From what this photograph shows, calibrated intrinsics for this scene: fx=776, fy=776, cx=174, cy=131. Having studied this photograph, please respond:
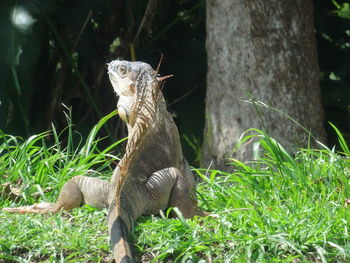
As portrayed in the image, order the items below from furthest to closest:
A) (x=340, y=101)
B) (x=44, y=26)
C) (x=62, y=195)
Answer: (x=340, y=101) < (x=44, y=26) < (x=62, y=195)

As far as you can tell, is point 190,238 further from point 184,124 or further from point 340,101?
point 340,101

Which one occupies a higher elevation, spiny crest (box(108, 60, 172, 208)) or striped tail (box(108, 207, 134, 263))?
spiny crest (box(108, 60, 172, 208))

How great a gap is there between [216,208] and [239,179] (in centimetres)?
24

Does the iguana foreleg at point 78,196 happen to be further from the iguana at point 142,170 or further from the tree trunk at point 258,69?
the tree trunk at point 258,69

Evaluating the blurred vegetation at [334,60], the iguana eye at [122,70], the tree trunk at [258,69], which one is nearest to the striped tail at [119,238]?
the iguana eye at [122,70]

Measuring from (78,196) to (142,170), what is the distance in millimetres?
446

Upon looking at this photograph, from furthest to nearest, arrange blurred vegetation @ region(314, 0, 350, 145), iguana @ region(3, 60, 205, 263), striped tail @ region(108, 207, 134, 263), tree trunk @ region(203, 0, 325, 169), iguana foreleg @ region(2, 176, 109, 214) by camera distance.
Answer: blurred vegetation @ region(314, 0, 350, 145), tree trunk @ region(203, 0, 325, 169), iguana foreleg @ region(2, 176, 109, 214), iguana @ region(3, 60, 205, 263), striped tail @ region(108, 207, 134, 263)

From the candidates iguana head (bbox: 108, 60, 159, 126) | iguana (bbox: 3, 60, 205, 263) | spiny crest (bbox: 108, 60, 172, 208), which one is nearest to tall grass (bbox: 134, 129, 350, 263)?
iguana (bbox: 3, 60, 205, 263)

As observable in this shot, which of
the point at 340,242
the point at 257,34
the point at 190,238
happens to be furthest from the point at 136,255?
the point at 257,34

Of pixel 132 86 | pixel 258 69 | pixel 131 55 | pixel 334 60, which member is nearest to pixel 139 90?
pixel 132 86

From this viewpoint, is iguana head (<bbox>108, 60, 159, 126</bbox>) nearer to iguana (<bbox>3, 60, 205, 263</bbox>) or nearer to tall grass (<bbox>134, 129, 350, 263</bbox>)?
iguana (<bbox>3, 60, 205, 263</bbox>)

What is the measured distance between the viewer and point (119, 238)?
153 inches

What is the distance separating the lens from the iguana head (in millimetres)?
4738

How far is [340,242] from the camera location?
400cm
